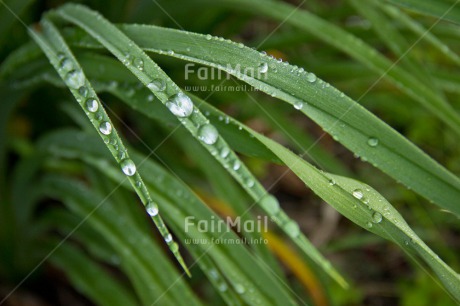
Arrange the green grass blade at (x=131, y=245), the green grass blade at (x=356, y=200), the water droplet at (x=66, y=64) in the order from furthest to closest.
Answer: the green grass blade at (x=131, y=245)
the water droplet at (x=66, y=64)
the green grass blade at (x=356, y=200)

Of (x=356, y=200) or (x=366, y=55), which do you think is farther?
(x=366, y=55)

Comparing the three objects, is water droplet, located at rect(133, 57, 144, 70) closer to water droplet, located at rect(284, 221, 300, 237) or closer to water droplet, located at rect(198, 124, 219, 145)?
water droplet, located at rect(198, 124, 219, 145)

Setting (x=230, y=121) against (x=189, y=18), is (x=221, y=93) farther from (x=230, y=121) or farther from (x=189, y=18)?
(x=230, y=121)

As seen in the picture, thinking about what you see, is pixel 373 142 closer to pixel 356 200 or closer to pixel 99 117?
pixel 356 200

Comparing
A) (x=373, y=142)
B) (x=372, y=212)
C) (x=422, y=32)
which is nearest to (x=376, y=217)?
(x=372, y=212)

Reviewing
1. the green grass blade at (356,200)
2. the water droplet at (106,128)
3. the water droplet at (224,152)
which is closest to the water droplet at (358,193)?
the green grass blade at (356,200)

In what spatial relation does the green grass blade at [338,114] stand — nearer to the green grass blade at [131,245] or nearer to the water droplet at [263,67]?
the water droplet at [263,67]

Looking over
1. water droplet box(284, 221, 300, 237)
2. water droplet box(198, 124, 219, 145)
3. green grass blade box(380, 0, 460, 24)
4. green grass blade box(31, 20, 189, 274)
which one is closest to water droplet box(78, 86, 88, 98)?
green grass blade box(31, 20, 189, 274)
